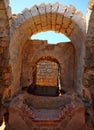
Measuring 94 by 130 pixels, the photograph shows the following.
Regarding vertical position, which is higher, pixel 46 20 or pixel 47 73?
pixel 46 20

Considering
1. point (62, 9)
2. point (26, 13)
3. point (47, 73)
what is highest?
point (62, 9)

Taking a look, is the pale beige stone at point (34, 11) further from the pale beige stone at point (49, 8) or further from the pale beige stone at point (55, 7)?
the pale beige stone at point (55, 7)

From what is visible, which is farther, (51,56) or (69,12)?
(51,56)

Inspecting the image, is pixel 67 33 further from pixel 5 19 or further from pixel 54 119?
pixel 54 119

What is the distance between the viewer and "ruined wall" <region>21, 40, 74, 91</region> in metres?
7.42

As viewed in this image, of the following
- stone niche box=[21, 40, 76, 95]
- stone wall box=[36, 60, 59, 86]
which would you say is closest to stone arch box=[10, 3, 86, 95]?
stone niche box=[21, 40, 76, 95]

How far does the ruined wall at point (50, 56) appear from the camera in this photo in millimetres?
7423

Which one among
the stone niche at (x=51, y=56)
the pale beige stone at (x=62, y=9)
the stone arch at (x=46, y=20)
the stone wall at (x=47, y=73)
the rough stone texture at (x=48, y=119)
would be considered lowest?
the rough stone texture at (x=48, y=119)

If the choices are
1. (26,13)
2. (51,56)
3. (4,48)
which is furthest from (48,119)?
(26,13)

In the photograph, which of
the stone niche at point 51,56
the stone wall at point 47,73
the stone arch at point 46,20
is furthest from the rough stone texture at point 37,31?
the stone wall at point 47,73

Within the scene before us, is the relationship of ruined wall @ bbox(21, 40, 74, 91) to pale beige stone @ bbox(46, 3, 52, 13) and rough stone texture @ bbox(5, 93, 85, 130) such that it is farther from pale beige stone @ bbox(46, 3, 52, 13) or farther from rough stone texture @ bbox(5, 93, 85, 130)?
pale beige stone @ bbox(46, 3, 52, 13)

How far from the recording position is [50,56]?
7.68 metres

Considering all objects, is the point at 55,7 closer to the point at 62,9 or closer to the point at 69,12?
the point at 62,9

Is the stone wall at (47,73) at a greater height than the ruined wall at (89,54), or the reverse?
the ruined wall at (89,54)
